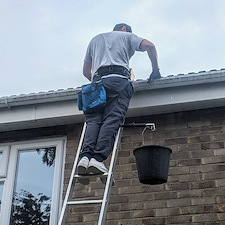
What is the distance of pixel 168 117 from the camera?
5742 mm

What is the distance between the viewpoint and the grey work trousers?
Answer: 448 cm

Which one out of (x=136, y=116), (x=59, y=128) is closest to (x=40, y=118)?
(x=59, y=128)

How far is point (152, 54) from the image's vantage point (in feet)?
17.2

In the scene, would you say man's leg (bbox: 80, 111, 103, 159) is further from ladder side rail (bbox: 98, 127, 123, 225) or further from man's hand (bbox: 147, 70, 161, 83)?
man's hand (bbox: 147, 70, 161, 83)

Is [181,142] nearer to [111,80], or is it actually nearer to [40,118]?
[111,80]

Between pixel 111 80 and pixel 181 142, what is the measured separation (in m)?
1.15

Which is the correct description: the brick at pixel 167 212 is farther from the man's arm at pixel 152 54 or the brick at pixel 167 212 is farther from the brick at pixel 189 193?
the man's arm at pixel 152 54

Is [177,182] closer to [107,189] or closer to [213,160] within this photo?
[213,160]

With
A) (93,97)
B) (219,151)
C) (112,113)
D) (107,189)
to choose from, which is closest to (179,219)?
(219,151)

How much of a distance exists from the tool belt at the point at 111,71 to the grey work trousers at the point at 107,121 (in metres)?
0.10

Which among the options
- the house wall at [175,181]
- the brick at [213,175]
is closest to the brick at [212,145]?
the house wall at [175,181]

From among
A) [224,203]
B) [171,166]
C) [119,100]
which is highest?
[119,100]

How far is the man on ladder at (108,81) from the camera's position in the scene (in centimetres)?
445

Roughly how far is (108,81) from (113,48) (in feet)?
1.67
